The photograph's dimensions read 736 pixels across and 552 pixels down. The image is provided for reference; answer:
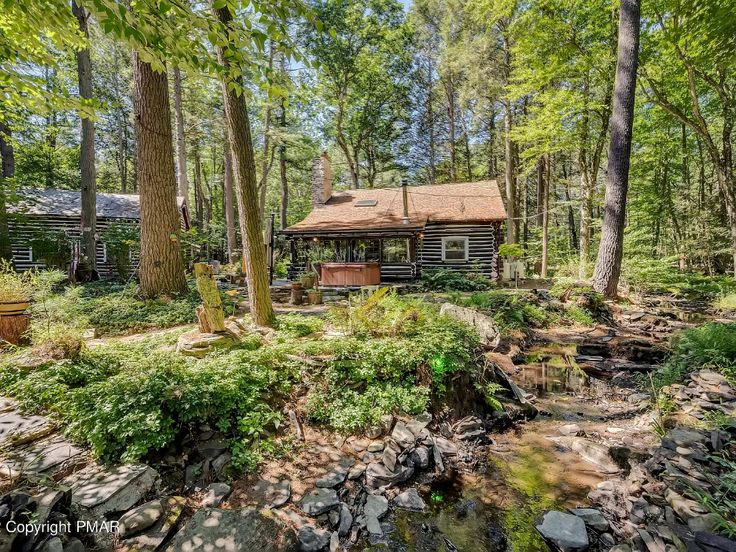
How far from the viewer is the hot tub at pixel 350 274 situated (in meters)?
13.2

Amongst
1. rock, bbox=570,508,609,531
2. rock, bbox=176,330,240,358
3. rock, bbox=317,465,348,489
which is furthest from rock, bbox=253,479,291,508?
rock, bbox=570,508,609,531

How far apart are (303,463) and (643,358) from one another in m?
7.01

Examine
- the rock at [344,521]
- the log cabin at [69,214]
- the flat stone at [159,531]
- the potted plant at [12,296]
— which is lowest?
the rock at [344,521]

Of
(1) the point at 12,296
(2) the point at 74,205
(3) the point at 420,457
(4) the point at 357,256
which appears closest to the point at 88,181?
(2) the point at 74,205

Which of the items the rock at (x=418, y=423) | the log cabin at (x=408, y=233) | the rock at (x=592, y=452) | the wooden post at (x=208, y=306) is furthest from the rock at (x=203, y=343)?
the log cabin at (x=408, y=233)

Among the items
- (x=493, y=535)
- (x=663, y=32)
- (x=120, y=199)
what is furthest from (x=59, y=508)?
(x=120, y=199)

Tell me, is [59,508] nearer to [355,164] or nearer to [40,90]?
[40,90]

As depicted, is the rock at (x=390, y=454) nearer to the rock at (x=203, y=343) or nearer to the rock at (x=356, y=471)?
the rock at (x=356, y=471)

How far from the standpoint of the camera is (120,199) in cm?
1792

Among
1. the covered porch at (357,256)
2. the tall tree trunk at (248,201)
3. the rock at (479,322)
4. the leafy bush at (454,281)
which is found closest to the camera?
the tall tree trunk at (248,201)

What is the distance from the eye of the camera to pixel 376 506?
3.12 metres

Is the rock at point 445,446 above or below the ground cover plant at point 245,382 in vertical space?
below

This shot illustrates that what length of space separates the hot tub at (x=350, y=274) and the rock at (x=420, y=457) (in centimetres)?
952

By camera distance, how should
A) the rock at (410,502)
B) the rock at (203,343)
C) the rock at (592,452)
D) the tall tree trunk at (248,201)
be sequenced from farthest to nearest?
the tall tree trunk at (248,201)
the rock at (203,343)
the rock at (592,452)
the rock at (410,502)
